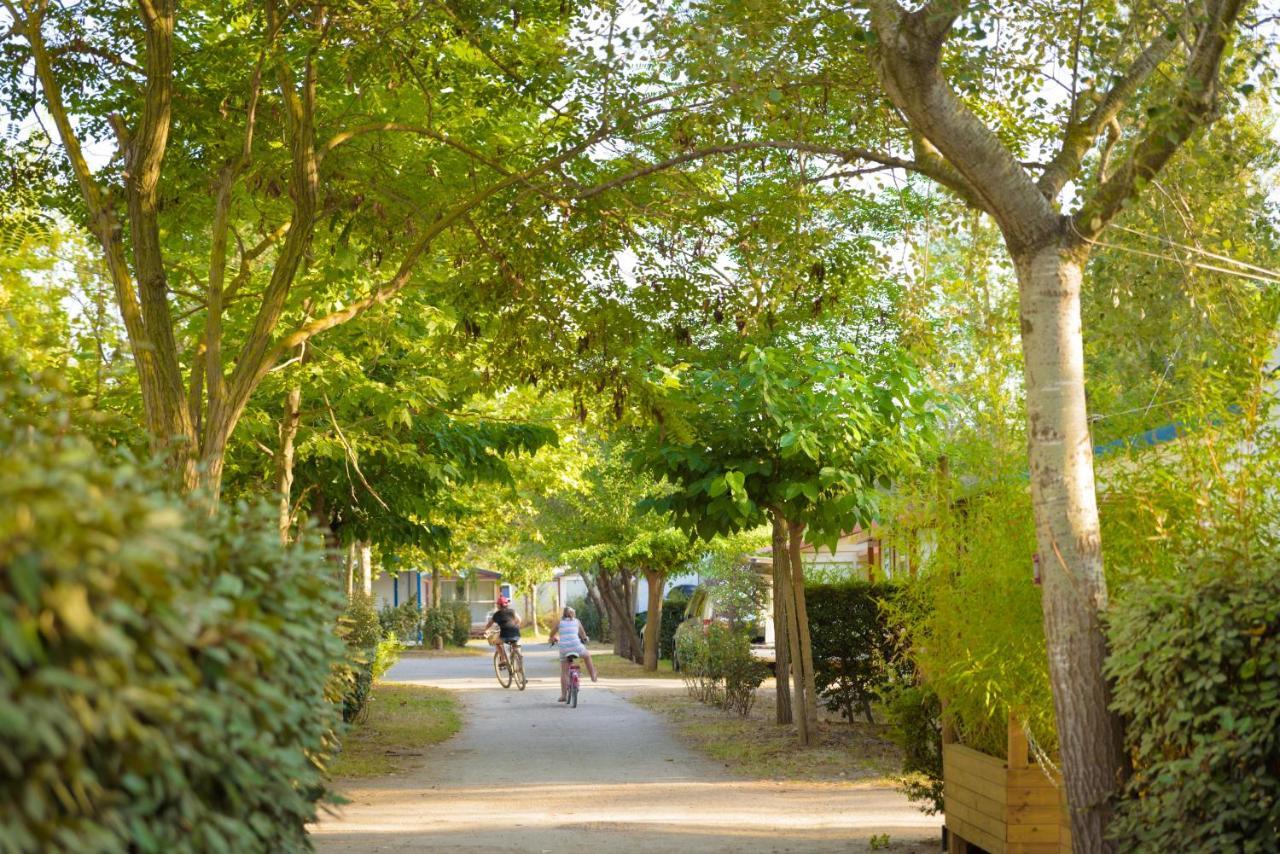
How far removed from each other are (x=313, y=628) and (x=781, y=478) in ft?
35.6

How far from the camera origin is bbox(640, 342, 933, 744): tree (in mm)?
13938

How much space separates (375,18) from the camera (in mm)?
10359

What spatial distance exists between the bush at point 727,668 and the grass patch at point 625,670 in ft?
29.0

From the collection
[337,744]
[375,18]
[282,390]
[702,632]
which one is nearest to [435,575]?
[702,632]

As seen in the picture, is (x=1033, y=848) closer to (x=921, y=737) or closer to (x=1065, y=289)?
(x=921, y=737)

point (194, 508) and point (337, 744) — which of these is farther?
point (337, 744)

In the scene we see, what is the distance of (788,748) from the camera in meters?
15.8

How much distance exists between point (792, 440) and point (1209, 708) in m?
7.88

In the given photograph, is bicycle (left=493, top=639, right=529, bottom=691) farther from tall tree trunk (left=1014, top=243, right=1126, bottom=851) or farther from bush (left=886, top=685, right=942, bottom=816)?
tall tree trunk (left=1014, top=243, right=1126, bottom=851)

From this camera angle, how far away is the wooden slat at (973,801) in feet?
26.9

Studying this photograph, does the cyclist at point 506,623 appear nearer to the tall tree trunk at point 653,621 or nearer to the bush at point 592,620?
the tall tree trunk at point 653,621

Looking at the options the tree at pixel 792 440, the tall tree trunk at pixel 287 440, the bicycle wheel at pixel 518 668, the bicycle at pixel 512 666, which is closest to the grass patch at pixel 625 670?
the bicycle at pixel 512 666

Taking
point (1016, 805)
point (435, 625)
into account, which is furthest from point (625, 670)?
point (1016, 805)

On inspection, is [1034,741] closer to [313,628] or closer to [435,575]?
[313,628]
